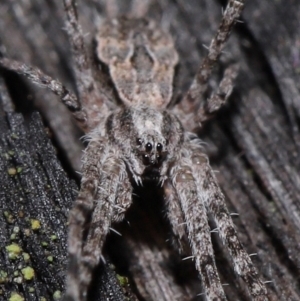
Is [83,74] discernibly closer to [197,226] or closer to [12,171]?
[12,171]

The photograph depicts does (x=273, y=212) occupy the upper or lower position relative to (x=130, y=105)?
lower

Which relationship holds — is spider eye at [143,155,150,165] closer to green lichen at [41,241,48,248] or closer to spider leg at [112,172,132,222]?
spider leg at [112,172,132,222]

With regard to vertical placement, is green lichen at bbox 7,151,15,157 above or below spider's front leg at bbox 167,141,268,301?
above

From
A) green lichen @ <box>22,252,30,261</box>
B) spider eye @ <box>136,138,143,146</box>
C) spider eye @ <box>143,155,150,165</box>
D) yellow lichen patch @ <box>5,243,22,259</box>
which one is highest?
spider eye @ <box>136,138,143,146</box>

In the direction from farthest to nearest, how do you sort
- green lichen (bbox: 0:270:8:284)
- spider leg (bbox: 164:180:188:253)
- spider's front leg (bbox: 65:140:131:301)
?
1. spider leg (bbox: 164:180:188:253)
2. green lichen (bbox: 0:270:8:284)
3. spider's front leg (bbox: 65:140:131:301)

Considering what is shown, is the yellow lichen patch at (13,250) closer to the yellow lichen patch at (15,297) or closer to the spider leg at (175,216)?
the yellow lichen patch at (15,297)

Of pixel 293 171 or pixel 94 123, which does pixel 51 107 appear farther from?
pixel 293 171

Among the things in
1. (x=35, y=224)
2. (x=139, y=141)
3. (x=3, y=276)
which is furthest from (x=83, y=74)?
(x=3, y=276)

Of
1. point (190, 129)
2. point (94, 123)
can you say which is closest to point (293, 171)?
point (190, 129)

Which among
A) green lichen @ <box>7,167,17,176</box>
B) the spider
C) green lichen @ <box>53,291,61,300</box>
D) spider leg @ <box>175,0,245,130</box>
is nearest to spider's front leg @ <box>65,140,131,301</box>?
the spider
